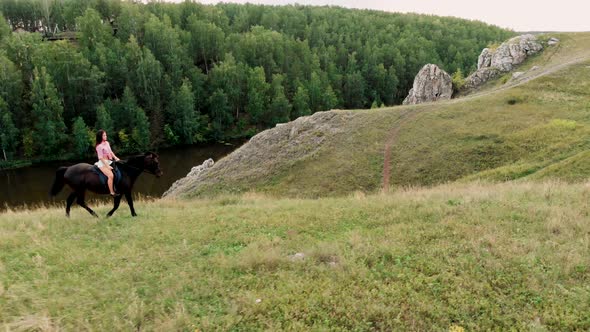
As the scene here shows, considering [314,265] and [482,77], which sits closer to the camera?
[314,265]

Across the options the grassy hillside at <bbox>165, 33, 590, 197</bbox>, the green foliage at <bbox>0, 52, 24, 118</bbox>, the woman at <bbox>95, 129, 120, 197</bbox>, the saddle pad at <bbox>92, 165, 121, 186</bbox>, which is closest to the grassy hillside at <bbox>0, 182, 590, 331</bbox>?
the saddle pad at <bbox>92, 165, 121, 186</bbox>

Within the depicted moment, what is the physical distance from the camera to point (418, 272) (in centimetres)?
1023

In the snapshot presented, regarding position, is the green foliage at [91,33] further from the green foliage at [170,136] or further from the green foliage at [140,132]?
the green foliage at [170,136]

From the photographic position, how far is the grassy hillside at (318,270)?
8367 millimetres

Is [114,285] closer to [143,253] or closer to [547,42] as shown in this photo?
[143,253]

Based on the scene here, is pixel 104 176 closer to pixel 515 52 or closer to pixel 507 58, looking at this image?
pixel 507 58

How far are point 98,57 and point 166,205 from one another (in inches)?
3104

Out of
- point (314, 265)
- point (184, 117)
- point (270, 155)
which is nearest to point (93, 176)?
point (314, 265)

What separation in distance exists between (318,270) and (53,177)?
67.8m

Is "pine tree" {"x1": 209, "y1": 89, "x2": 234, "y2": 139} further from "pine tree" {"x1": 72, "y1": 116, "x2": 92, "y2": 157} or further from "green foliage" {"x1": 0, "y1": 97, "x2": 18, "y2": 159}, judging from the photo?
"green foliage" {"x1": 0, "y1": 97, "x2": 18, "y2": 159}

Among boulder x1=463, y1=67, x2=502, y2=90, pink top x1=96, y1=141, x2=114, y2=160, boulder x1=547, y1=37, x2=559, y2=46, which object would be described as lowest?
pink top x1=96, y1=141, x2=114, y2=160

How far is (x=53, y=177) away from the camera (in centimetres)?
6350

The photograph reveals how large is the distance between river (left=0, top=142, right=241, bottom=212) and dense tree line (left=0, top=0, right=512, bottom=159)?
5296 millimetres

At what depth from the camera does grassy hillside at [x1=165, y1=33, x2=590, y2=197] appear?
30.1 meters
